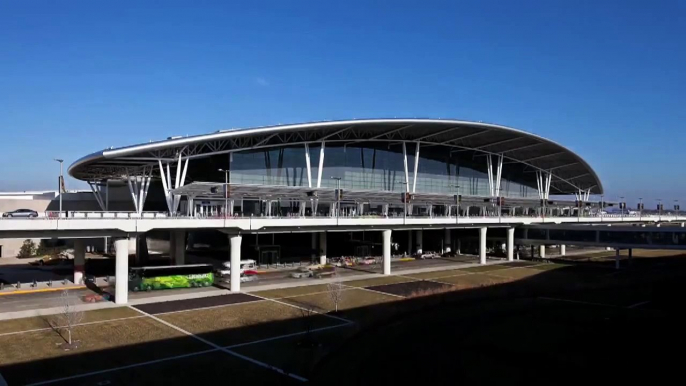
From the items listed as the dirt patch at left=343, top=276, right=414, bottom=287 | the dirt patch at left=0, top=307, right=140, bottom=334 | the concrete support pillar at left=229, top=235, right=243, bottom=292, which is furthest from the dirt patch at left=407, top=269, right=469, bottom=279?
the dirt patch at left=0, top=307, right=140, bottom=334

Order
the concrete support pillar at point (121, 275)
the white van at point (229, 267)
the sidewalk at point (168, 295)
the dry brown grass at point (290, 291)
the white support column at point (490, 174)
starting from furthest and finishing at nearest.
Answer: the white support column at point (490, 174)
the white van at point (229, 267)
the dry brown grass at point (290, 291)
the concrete support pillar at point (121, 275)
the sidewalk at point (168, 295)

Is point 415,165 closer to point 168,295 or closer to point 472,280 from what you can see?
point 472,280

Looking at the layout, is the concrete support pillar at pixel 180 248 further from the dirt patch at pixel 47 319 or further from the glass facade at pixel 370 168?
the dirt patch at pixel 47 319

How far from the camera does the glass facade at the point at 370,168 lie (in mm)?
66938

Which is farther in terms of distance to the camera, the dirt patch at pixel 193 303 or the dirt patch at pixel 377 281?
the dirt patch at pixel 377 281

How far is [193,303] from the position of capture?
41.1 metres

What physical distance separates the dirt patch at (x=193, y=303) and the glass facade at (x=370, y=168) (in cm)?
2379

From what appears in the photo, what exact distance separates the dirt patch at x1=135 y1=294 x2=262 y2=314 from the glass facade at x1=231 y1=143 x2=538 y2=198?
2379cm

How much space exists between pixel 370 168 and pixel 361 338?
161 feet

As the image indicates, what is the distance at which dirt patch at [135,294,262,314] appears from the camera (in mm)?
38625

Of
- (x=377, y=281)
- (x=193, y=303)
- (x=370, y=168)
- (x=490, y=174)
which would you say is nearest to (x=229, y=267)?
(x=193, y=303)

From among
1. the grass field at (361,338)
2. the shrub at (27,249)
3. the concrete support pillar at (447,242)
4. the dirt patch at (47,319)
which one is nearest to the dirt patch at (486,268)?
the concrete support pillar at (447,242)

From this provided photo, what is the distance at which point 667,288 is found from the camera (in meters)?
47.9

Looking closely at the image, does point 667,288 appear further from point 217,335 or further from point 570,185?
point 570,185
